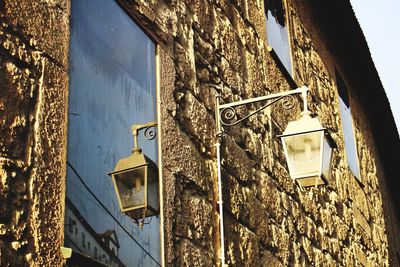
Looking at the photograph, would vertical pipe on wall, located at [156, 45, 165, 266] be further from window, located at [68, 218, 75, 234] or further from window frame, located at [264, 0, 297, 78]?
window frame, located at [264, 0, 297, 78]

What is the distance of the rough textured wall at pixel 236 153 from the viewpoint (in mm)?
3805

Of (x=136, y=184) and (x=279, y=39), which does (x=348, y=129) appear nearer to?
(x=279, y=39)

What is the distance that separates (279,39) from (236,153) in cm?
187

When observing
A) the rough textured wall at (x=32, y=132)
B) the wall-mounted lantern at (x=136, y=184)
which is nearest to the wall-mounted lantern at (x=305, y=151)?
the wall-mounted lantern at (x=136, y=184)

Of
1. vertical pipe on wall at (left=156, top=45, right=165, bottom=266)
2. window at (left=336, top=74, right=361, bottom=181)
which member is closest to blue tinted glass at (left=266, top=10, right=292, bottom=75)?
window at (left=336, top=74, right=361, bottom=181)

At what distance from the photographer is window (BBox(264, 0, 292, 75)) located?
599 centimetres

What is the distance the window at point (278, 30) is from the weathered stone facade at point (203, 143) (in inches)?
5.1

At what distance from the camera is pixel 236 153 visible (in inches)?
180

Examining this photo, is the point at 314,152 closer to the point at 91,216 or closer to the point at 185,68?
the point at 185,68

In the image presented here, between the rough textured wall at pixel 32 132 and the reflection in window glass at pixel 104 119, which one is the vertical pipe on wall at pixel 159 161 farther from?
the rough textured wall at pixel 32 132

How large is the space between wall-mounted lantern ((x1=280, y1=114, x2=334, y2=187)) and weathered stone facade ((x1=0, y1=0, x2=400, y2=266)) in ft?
1.38

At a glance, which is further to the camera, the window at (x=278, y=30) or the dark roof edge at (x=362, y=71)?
the dark roof edge at (x=362, y=71)

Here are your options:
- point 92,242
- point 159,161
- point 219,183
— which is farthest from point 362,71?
point 92,242

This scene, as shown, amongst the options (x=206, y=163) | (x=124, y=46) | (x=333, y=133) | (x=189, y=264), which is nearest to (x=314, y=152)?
(x=206, y=163)
